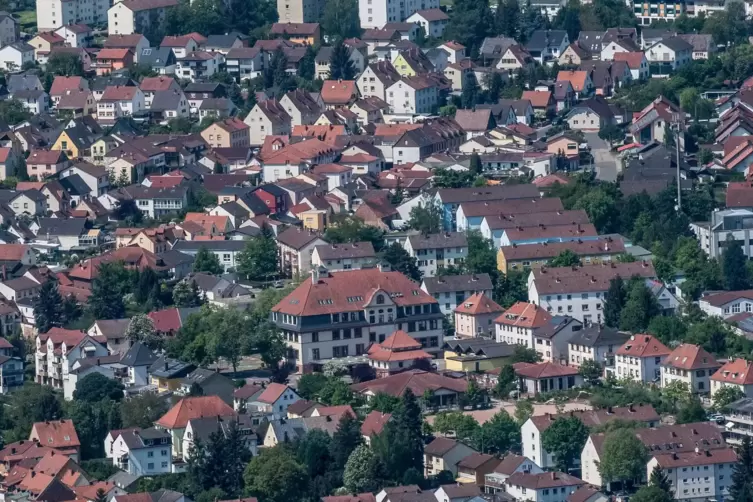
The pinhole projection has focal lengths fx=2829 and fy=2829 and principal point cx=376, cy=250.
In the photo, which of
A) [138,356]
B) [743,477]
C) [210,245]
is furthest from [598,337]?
[210,245]

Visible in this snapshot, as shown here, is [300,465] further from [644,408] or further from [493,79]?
[493,79]

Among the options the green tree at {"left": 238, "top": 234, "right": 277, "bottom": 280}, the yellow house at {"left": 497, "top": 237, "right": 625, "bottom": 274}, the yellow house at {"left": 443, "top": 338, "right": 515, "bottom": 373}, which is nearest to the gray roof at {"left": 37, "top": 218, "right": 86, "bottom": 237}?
the green tree at {"left": 238, "top": 234, "right": 277, "bottom": 280}

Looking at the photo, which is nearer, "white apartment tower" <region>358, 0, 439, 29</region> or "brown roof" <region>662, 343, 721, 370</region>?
"brown roof" <region>662, 343, 721, 370</region>

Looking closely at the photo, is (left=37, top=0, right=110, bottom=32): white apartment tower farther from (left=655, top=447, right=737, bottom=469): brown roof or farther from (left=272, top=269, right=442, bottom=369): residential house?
(left=655, top=447, right=737, bottom=469): brown roof

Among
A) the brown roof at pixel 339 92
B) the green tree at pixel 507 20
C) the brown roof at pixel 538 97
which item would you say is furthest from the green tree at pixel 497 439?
the green tree at pixel 507 20

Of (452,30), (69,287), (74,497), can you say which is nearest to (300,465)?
(74,497)

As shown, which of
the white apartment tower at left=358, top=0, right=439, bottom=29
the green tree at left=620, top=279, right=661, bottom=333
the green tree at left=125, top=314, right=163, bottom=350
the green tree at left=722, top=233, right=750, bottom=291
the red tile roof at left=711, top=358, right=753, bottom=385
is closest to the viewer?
the red tile roof at left=711, top=358, right=753, bottom=385

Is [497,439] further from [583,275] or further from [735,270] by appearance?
[735,270]
